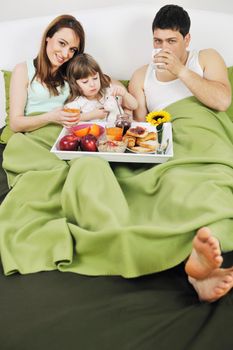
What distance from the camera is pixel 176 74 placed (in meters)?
1.51

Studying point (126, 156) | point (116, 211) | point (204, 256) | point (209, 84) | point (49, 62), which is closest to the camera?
point (204, 256)

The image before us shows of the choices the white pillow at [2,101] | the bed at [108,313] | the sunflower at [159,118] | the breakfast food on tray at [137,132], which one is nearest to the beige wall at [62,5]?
the white pillow at [2,101]

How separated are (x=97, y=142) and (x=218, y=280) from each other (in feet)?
2.13

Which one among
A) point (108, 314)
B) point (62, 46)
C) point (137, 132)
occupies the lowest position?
point (108, 314)

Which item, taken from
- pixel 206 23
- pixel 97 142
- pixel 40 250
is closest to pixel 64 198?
pixel 40 250

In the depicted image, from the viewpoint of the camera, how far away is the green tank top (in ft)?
5.41

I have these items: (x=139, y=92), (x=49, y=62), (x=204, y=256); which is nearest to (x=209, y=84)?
(x=139, y=92)

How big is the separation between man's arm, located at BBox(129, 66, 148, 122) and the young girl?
0.20ft

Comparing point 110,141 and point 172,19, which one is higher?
point 172,19

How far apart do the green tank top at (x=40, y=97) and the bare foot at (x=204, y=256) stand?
1.00 metres

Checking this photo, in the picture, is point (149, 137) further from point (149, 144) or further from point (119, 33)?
point (119, 33)

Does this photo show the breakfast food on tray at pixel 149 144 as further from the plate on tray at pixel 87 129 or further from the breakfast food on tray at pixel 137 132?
the plate on tray at pixel 87 129

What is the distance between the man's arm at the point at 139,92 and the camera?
5.77ft

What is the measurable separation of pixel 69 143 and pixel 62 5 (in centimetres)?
110
